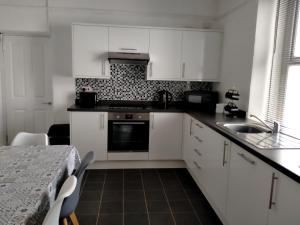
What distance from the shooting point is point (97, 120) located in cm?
358

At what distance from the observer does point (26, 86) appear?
419 cm

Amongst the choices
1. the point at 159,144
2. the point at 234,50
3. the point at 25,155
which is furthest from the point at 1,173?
the point at 234,50

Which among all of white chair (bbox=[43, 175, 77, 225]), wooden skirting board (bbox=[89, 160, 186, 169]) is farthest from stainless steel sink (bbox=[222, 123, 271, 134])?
white chair (bbox=[43, 175, 77, 225])

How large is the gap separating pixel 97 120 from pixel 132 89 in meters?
0.86

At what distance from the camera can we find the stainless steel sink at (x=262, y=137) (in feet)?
6.37

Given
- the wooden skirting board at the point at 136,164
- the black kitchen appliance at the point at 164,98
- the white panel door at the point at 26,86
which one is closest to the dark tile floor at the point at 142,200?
the wooden skirting board at the point at 136,164

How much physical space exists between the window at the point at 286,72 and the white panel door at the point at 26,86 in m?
3.29

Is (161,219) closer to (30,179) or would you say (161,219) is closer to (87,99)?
(30,179)

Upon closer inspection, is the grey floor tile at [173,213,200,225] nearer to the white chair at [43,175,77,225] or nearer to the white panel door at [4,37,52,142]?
the white chair at [43,175,77,225]

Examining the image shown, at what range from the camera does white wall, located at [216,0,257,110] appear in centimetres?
299

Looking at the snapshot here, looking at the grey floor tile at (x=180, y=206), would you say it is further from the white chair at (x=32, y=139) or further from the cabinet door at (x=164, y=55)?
the cabinet door at (x=164, y=55)

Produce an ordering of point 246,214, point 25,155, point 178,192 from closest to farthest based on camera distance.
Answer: point 246,214 < point 25,155 < point 178,192

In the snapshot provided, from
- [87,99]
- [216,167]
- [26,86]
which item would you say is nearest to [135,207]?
[216,167]

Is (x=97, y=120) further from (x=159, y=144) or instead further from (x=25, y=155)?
(x=25, y=155)
